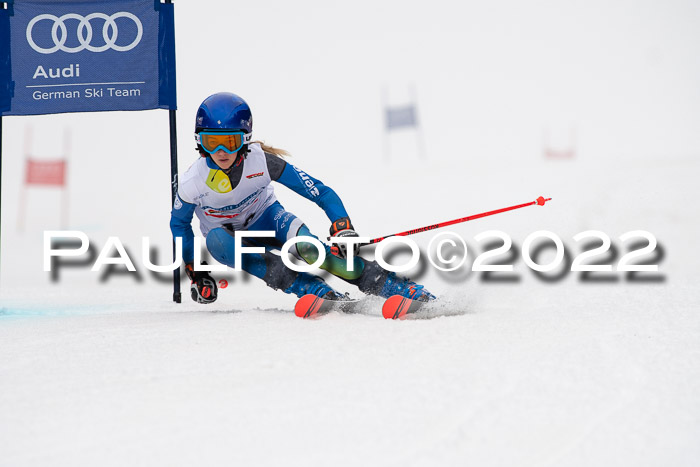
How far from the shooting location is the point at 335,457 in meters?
1.92

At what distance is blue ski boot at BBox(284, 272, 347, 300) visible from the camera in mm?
3822

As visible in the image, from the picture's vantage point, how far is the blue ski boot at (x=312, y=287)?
3822 millimetres

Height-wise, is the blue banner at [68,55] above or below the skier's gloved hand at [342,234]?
above

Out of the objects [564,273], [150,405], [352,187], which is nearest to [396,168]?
[352,187]

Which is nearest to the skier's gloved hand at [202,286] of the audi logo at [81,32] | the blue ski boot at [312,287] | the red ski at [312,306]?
the blue ski boot at [312,287]

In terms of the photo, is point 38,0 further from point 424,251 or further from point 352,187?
point 352,187

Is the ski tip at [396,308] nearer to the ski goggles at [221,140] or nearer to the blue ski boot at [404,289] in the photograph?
the blue ski boot at [404,289]

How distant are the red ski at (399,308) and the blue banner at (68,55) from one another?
233 cm

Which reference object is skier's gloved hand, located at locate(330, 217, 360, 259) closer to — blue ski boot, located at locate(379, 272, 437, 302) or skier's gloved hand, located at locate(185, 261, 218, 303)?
blue ski boot, located at locate(379, 272, 437, 302)

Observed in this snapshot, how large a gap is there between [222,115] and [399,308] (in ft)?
4.18

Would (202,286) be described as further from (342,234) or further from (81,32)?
(81,32)

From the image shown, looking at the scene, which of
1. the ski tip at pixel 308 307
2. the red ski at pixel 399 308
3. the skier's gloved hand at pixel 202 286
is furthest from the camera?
the skier's gloved hand at pixel 202 286

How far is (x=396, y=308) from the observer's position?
3465mm

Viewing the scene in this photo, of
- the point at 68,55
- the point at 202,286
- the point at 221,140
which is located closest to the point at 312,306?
the point at 202,286
